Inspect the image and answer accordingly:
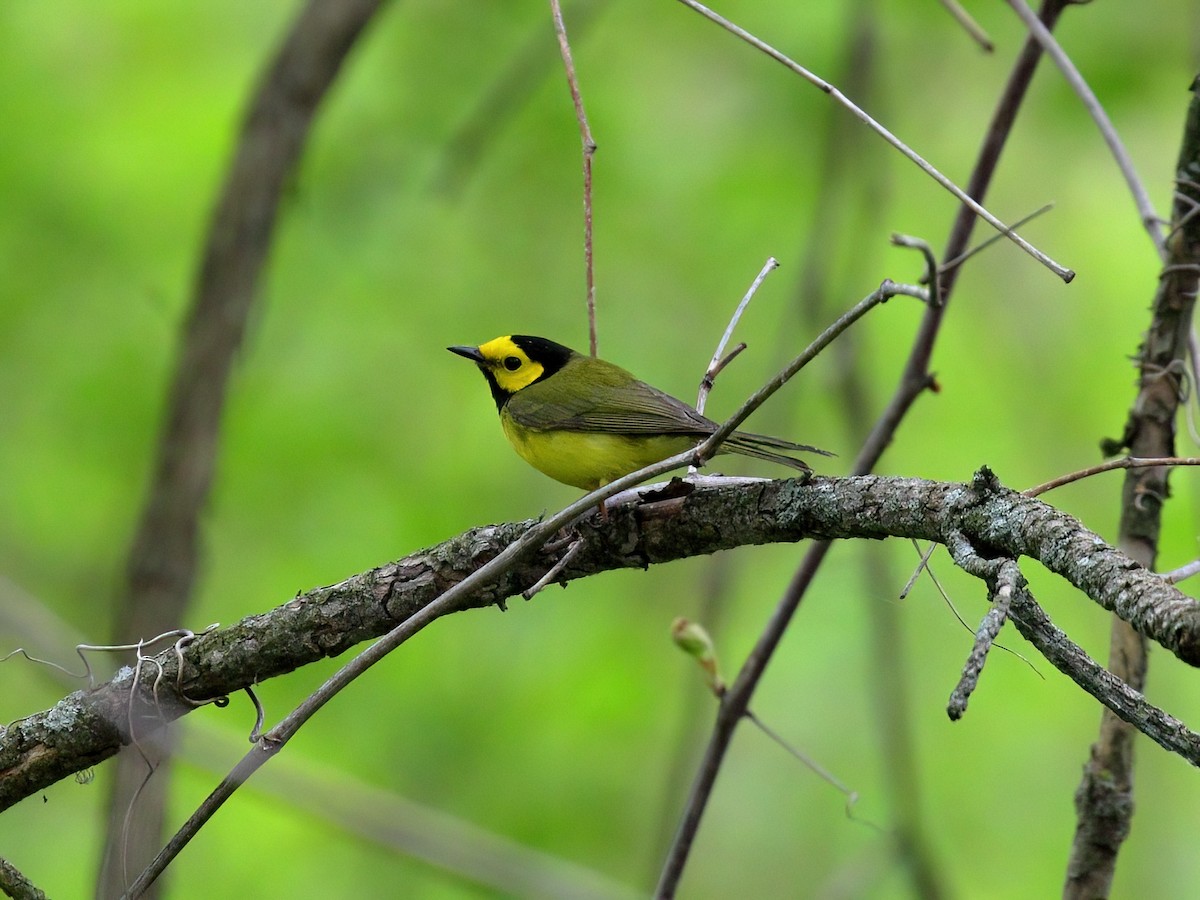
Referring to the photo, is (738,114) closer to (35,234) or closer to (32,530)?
(35,234)

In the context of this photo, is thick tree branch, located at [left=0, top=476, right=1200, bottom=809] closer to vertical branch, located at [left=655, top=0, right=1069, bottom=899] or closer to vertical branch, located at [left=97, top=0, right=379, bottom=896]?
vertical branch, located at [left=655, top=0, right=1069, bottom=899]

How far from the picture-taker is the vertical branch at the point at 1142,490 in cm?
331

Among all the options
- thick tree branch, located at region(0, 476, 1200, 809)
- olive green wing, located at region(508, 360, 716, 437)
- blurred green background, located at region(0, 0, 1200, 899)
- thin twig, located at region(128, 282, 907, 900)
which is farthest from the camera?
blurred green background, located at region(0, 0, 1200, 899)

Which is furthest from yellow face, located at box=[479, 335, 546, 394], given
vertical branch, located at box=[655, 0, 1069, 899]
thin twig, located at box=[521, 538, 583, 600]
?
thin twig, located at box=[521, 538, 583, 600]

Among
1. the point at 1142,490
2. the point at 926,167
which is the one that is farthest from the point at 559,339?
the point at 926,167

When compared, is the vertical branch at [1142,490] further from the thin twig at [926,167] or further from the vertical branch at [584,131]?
the vertical branch at [584,131]

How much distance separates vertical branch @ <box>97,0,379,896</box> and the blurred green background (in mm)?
1680

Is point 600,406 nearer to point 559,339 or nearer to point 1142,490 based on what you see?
point 1142,490

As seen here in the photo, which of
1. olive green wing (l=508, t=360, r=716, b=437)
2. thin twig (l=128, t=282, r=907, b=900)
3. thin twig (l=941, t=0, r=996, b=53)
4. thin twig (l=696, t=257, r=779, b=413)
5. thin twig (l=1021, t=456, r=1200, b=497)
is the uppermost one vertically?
thin twig (l=941, t=0, r=996, b=53)

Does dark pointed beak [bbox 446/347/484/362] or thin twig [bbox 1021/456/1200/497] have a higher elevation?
dark pointed beak [bbox 446/347/484/362]

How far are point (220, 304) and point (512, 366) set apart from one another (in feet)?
4.76

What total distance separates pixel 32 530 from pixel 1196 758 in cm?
729

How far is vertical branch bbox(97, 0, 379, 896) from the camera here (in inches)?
189

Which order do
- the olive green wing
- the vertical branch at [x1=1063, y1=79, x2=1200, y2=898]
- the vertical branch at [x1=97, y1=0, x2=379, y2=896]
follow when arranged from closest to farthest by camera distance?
the vertical branch at [x1=1063, y1=79, x2=1200, y2=898] → the olive green wing → the vertical branch at [x1=97, y1=0, x2=379, y2=896]
